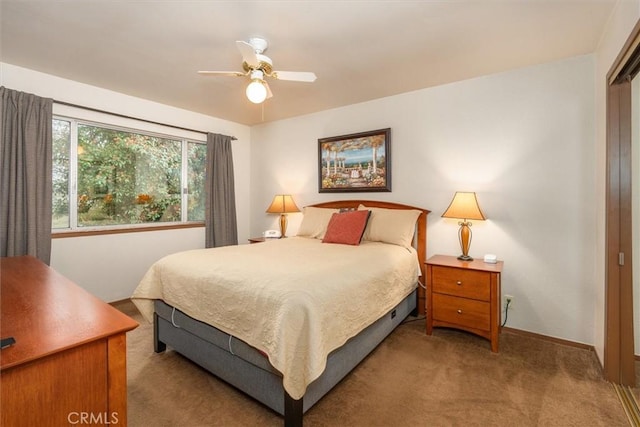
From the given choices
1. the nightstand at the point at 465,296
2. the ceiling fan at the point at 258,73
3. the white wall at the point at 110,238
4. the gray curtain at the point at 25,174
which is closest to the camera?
the ceiling fan at the point at 258,73

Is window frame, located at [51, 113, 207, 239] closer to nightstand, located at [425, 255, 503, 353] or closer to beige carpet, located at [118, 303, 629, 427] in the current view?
beige carpet, located at [118, 303, 629, 427]

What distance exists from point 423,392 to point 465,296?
3.13 feet

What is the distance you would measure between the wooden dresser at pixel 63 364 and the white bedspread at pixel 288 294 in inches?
26.5

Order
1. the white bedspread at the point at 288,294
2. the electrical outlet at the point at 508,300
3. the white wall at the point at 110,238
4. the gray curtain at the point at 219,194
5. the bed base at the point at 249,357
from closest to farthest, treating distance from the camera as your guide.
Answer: the white bedspread at the point at 288,294 → the bed base at the point at 249,357 → the electrical outlet at the point at 508,300 → the white wall at the point at 110,238 → the gray curtain at the point at 219,194

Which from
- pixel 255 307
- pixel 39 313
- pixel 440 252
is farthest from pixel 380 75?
pixel 39 313

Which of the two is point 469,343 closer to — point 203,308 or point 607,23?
point 203,308

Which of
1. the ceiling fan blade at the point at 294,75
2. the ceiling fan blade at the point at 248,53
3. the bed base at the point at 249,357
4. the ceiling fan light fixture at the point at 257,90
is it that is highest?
the ceiling fan blade at the point at 248,53

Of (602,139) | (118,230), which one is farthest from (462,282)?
(118,230)

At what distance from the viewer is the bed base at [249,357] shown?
1593 millimetres

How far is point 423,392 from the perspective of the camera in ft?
6.21

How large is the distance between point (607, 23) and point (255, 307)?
119 inches

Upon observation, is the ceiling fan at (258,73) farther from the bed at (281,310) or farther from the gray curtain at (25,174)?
the gray curtain at (25,174)

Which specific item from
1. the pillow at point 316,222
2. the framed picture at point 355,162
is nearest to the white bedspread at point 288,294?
the pillow at point 316,222

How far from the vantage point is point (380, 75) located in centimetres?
293
